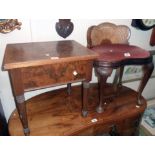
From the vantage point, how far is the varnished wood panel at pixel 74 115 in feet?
4.28

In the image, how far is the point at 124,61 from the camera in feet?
4.17

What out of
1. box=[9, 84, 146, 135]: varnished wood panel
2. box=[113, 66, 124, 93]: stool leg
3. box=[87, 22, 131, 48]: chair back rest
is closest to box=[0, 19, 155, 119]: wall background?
box=[87, 22, 131, 48]: chair back rest

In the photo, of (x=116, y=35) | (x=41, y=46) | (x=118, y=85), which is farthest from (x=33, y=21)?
(x=118, y=85)

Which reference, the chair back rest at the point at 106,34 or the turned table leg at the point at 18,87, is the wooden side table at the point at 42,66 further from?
the chair back rest at the point at 106,34

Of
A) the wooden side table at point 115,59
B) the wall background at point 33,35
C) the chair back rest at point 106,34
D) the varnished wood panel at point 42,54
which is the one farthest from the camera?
the chair back rest at point 106,34

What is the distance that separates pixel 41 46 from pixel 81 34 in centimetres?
52

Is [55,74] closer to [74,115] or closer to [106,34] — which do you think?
[74,115]

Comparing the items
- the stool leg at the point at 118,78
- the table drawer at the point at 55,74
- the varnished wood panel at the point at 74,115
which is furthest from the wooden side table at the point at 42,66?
the stool leg at the point at 118,78

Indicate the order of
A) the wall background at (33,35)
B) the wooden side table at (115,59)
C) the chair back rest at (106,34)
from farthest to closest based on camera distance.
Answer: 1. the chair back rest at (106,34)
2. the wall background at (33,35)
3. the wooden side table at (115,59)

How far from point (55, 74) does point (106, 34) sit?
2.49 feet

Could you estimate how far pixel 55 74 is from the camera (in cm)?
111

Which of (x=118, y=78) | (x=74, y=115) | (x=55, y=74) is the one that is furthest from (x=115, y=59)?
(x=118, y=78)
